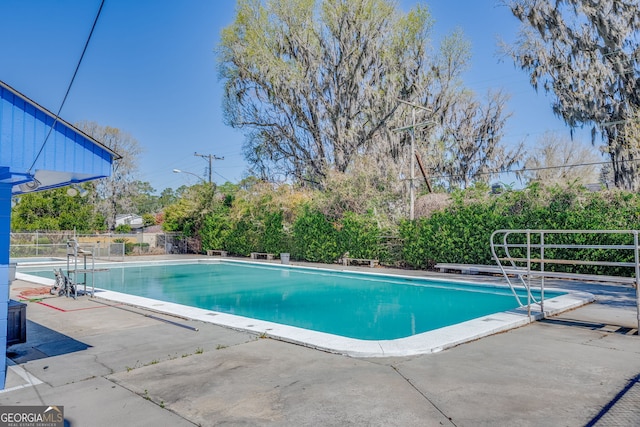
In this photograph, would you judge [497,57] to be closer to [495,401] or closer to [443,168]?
[443,168]

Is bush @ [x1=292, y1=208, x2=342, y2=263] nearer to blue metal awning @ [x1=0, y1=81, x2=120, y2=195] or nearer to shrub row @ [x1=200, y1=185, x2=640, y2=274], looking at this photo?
shrub row @ [x1=200, y1=185, x2=640, y2=274]

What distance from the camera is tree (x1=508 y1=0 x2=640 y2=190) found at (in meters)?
17.1

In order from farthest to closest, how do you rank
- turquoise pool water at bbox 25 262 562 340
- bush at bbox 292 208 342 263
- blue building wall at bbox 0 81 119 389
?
bush at bbox 292 208 342 263 < turquoise pool water at bbox 25 262 562 340 < blue building wall at bbox 0 81 119 389

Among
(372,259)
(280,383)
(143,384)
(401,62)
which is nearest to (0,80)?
(143,384)

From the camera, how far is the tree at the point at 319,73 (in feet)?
87.5

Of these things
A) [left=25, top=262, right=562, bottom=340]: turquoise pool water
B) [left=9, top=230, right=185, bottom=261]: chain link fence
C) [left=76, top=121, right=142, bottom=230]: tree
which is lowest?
[left=25, top=262, right=562, bottom=340]: turquoise pool water

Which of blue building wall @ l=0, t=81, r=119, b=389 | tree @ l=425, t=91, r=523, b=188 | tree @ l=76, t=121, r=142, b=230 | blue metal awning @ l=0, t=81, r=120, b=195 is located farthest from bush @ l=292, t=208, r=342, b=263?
tree @ l=76, t=121, r=142, b=230

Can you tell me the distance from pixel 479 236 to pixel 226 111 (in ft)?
69.0

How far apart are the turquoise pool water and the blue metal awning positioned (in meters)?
5.15

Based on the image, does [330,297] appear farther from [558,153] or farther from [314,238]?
[558,153]

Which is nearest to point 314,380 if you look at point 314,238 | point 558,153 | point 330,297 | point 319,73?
point 330,297

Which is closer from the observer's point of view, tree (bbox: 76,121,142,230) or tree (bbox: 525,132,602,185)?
tree (bbox: 525,132,602,185)

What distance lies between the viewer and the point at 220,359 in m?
5.09

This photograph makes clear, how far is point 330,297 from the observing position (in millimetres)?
12125
